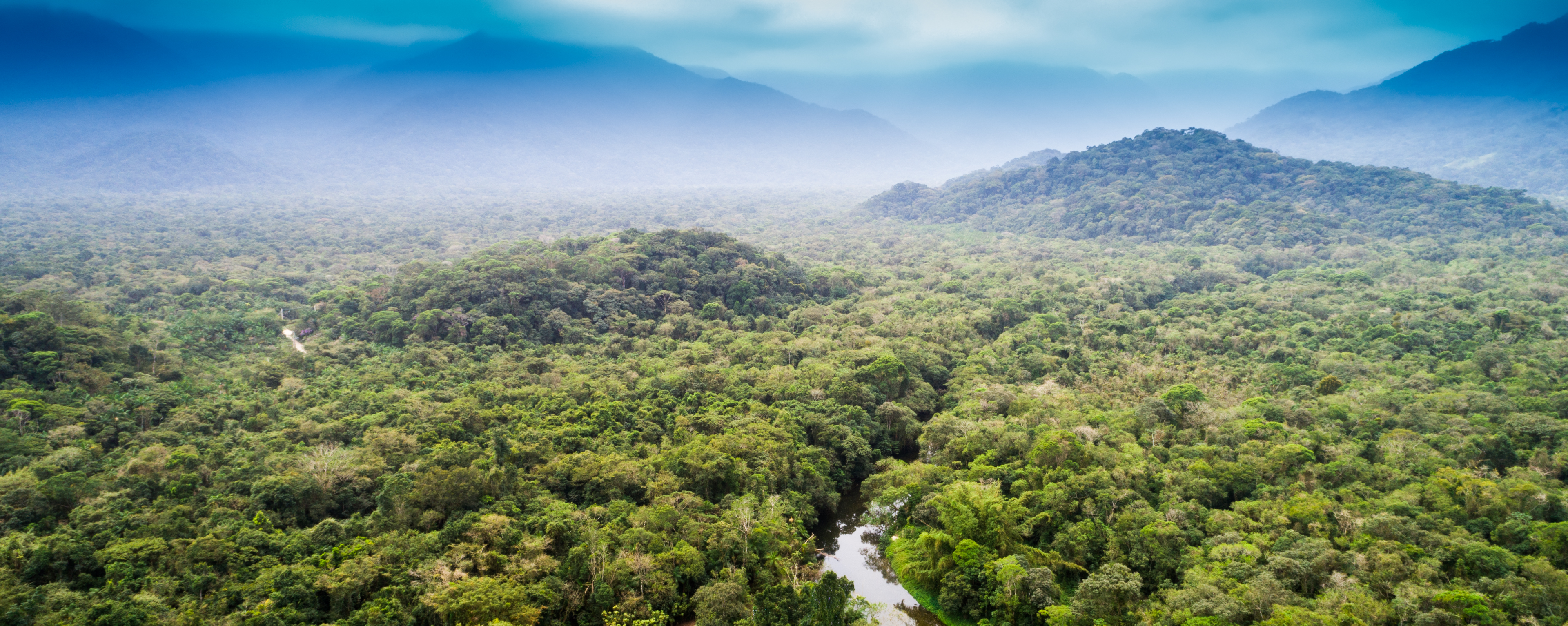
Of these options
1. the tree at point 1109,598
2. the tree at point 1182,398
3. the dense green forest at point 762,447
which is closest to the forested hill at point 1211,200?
the dense green forest at point 762,447

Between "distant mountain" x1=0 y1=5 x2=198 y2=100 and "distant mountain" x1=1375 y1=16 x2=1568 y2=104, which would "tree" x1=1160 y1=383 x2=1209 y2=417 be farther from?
"distant mountain" x1=0 y1=5 x2=198 y2=100

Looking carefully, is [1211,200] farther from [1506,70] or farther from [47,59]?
[47,59]

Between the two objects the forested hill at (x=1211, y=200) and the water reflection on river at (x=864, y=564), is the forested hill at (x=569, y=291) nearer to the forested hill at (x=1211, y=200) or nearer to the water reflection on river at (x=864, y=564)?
the water reflection on river at (x=864, y=564)

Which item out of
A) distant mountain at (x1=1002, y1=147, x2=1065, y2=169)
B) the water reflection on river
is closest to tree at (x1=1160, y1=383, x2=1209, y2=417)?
the water reflection on river

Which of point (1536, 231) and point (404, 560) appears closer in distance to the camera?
point (404, 560)

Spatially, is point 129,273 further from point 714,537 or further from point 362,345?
point 714,537

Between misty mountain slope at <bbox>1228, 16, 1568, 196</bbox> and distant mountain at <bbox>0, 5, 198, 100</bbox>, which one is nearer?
misty mountain slope at <bbox>1228, 16, 1568, 196</bbox>

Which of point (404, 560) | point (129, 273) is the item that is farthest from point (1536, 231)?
point (129, 273)
